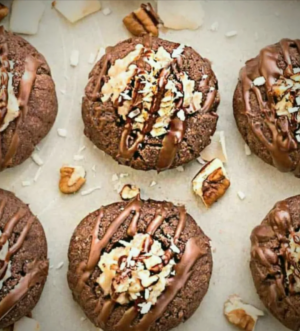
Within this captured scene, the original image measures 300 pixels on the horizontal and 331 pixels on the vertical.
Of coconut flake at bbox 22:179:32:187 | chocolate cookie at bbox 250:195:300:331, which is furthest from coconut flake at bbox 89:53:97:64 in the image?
chocolate cookie at bbox 250:195:300:331

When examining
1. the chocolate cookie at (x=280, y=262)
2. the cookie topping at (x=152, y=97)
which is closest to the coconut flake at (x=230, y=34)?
the cookie topping at (x=152, y=97)

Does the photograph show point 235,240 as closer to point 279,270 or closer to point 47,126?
point 279,270

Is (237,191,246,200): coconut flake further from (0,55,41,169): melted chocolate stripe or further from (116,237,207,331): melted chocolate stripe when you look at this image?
(0,55,41,169): melted chocolate stripe

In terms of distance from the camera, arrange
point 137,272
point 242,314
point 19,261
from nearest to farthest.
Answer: point 137,272, point 19,261, point 242,314

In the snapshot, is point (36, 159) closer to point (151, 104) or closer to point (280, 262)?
point (151, 104)

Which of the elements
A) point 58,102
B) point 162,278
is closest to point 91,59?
point 58,102

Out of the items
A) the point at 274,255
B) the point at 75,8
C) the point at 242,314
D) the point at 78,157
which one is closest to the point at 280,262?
the point at 274,255
